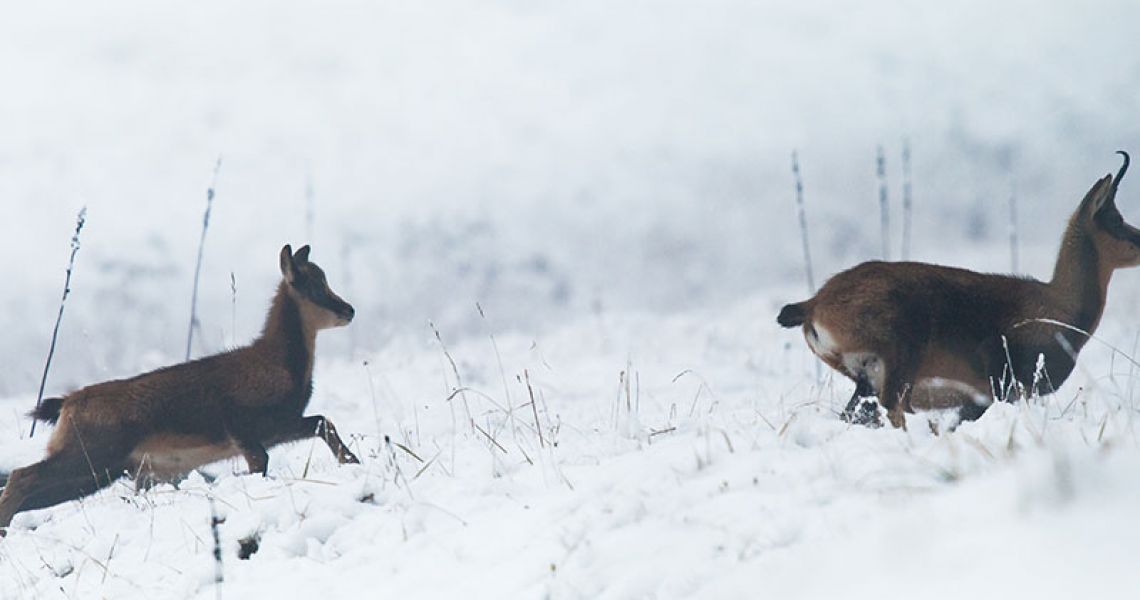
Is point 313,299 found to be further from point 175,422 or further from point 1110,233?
point 1110,233

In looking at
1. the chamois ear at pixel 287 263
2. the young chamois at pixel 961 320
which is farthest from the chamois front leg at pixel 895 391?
the chamois ear at pixel 287 263

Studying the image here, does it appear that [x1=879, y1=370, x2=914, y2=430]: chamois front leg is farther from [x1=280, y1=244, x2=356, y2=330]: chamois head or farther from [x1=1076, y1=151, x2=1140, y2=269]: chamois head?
[x1=280, y1=244, x2=356, y2=330]: chamois head

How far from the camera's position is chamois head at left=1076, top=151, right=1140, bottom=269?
768 cm

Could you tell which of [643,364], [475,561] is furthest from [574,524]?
[643,364]

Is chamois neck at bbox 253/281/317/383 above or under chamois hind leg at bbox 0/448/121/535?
above

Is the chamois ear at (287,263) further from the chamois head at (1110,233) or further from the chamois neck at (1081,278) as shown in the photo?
the chamois head at (1110,233)

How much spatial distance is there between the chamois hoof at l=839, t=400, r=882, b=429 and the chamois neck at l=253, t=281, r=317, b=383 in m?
3.88

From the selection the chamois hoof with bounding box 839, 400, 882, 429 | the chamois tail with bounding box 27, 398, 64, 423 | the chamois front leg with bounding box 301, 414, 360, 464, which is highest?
the chamois tail with bounding box 27, 398, 64, 423

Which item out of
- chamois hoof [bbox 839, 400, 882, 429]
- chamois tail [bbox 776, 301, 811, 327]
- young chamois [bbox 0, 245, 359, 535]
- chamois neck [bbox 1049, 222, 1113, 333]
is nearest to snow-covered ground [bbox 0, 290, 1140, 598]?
chamois hoof [bbox 839, 400, 882, 429]

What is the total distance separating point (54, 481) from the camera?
7555mm

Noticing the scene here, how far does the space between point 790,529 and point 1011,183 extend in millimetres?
13589

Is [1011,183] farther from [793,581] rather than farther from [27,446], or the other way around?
[793,581]

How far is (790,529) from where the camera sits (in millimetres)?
3771

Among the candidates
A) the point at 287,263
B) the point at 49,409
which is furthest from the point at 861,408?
the point at 49,409
